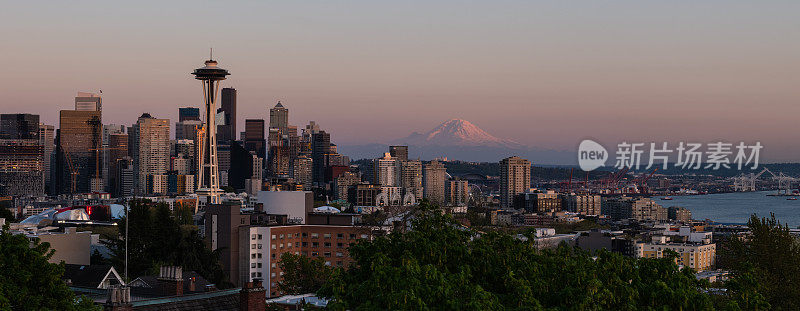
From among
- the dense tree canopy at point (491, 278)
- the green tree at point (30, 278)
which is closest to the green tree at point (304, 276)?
the dense tree canopy at point (491, 278)

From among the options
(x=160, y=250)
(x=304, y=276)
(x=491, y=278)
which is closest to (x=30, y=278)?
(x=491, y=278)

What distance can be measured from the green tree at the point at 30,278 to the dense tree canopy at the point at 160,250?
3062 centimetres

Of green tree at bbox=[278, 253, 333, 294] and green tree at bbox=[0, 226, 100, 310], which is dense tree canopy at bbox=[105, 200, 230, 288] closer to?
green tree at bbox=[278, 253, 333, 294]

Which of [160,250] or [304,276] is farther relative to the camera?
[160,250]

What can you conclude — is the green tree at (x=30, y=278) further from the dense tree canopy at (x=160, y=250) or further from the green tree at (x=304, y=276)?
the dense tree canopy at (x=160, y=250)

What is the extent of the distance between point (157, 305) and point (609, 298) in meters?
10.8

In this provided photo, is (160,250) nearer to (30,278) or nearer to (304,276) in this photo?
(304,276)

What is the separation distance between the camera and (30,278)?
44.1ft

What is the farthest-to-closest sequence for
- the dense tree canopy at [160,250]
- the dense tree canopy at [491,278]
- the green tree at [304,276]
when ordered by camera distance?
1. the dense tree canopy at [160,250]
2. the green tree at [304,276]
3. the dense tree canopy at [491,278]

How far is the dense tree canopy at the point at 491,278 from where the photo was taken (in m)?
11.7

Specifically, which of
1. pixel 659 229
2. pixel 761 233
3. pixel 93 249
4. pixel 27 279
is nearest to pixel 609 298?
pixel 27 279

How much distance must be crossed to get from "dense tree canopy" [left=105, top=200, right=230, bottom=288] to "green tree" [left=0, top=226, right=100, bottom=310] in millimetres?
30618

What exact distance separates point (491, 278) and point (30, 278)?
6.37 m

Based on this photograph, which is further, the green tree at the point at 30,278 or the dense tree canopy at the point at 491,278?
the green tree at the point at 30,278
